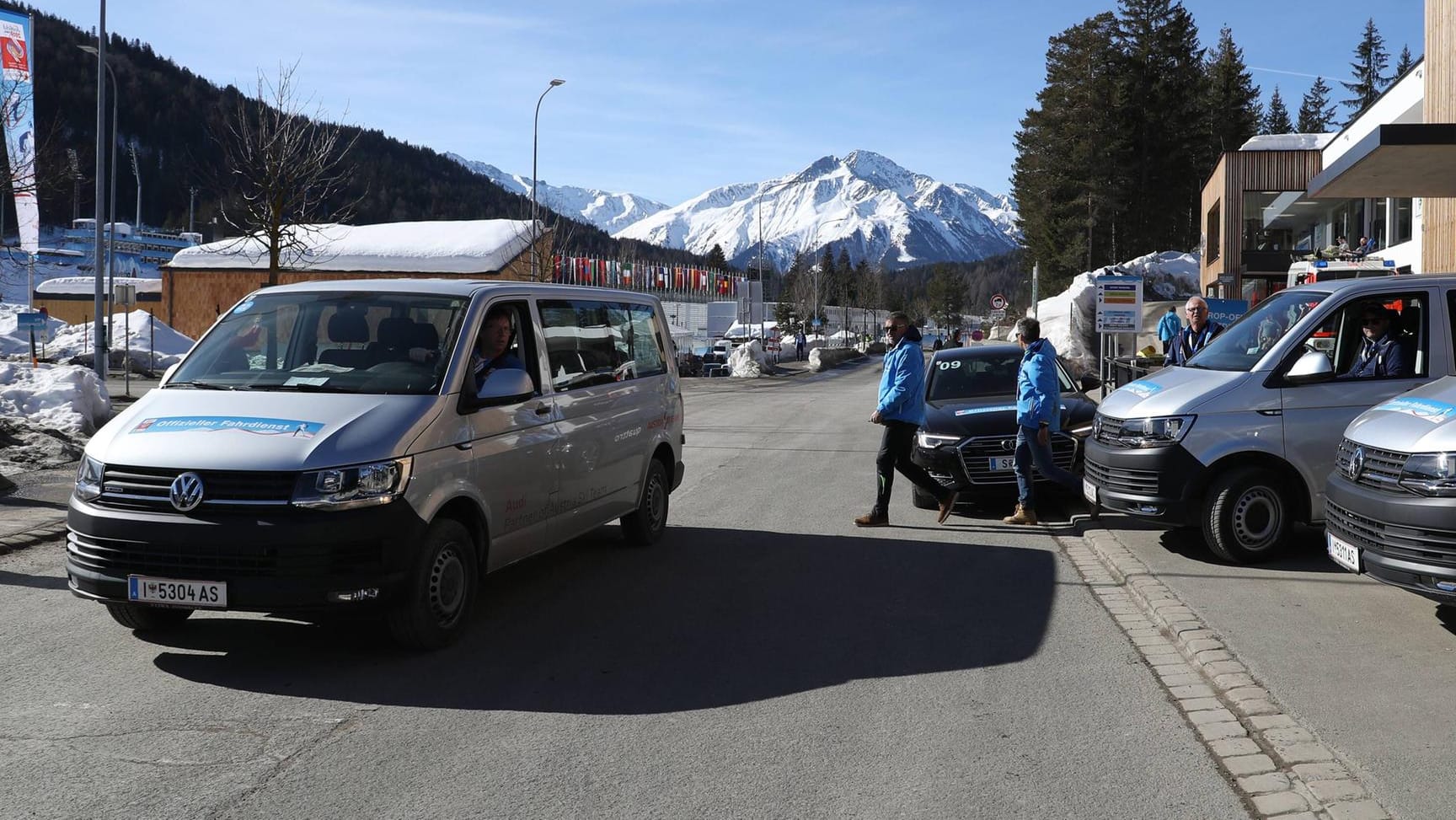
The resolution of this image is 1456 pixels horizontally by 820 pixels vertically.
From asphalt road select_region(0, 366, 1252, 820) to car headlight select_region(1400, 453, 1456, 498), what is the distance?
159cm

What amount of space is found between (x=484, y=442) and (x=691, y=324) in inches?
3512

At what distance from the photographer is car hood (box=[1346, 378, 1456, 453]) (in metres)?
5.82

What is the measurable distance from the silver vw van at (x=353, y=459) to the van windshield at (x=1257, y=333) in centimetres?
459

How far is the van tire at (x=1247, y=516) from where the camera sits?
26.9ft

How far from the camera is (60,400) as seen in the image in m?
16.1

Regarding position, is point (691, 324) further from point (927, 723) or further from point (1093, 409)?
point (927, 723)

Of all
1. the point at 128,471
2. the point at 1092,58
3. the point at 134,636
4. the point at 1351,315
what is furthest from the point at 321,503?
the point at 1092,58

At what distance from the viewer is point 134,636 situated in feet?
20.5

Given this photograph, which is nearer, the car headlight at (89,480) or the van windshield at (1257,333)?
the car headlight at (89,480)

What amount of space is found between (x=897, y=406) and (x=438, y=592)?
4934mm

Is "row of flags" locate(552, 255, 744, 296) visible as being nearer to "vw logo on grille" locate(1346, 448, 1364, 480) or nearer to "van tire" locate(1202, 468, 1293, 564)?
"van tire" locate(1202, 468, 1293, 564)

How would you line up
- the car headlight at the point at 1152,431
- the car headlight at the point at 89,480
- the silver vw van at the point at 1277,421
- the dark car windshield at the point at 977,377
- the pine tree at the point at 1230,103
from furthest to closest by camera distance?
the pine tree at the point at 1230,103, the dark car windshield at the point at 977,377, the car headlight at the point at 1152,431, the silver vw van at the point at 1277,421, the car headlight at the point at 89,480

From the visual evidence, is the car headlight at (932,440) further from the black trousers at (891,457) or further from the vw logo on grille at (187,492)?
the vw logo on grille at (187,492)

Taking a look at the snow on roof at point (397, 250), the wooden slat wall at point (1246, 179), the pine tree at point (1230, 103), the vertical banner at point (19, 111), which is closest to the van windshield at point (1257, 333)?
the vertical banner at point (19, 111)
